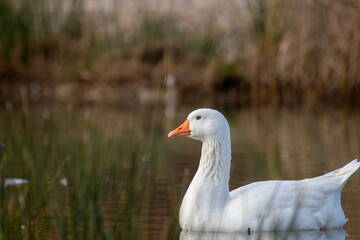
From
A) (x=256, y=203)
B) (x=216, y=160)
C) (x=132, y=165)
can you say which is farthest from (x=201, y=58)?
(x=132, y=165)

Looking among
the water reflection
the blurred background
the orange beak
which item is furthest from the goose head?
the water reflection

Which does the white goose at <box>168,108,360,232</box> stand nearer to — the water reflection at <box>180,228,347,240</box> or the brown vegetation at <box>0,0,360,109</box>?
the water reflection at <box>180,228,347,240</box>

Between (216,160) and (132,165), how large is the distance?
181cm

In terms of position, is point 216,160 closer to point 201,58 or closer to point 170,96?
point 170,96

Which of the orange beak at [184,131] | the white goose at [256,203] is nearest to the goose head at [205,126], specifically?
the orange beak at [184,131]

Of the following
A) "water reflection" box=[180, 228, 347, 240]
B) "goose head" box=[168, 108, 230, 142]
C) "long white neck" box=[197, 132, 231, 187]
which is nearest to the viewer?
"water reflection" box=[180, 228, 347, 240]

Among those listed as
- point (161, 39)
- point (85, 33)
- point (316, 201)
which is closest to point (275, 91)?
point (161, 39)

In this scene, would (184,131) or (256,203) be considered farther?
(184,131)

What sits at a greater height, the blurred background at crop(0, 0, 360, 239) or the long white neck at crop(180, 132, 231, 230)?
the blurred background at crop(0, 0, 360, 239)

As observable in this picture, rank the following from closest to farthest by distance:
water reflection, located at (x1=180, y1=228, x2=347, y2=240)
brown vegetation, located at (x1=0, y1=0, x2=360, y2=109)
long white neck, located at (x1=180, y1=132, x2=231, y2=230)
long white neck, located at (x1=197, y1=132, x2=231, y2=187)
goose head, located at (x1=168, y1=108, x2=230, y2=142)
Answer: water reflection, located at (x1=180, y1=228, x2=347, y2=240) < long white neck, located at (x1=180, y1=132, x2=231, y2=230) < long white neck, located at (x1=197, y1=132, x2=231, y2=187) < goose head, located at (x1=168, y1=108, x2=230, y2=142) < brown vegetation, located at (x1=0, y1=0, x2=360, y2=109)

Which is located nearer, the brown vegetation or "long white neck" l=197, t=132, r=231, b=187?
"long white neck" l=197, t=132, r=231, b=187

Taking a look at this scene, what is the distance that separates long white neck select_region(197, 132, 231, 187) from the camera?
648 centimetres

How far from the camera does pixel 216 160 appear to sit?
660 cm

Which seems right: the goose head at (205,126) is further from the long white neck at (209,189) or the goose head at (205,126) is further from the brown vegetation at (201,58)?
the brown vegetation at (201,58)
